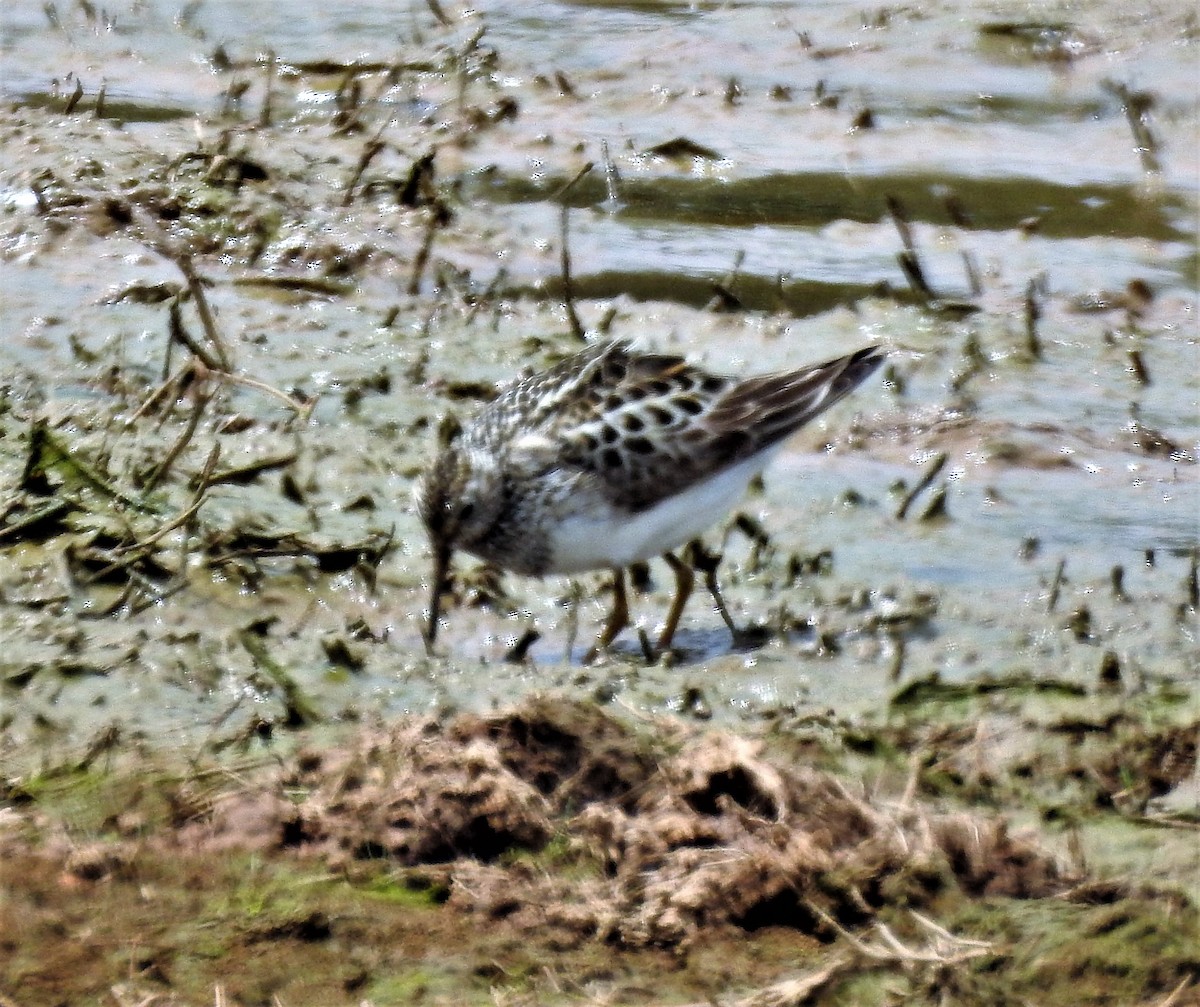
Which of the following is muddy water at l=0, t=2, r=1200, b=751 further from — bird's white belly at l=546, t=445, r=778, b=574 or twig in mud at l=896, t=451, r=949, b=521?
bird's white belly at l=546, t=445, r=778, b=574

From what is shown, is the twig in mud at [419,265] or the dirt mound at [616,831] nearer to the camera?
the dirt mound at [616,831]

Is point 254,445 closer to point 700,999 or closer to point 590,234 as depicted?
point 590,234

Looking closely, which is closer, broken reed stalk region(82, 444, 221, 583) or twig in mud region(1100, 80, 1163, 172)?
broken reed stalk region(82, 444, 221, 583)

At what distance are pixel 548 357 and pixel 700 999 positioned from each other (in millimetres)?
4710

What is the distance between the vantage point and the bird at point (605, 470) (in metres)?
6.46

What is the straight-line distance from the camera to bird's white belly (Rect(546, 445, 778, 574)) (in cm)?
645

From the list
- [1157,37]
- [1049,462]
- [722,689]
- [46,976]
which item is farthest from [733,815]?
[1157,37]

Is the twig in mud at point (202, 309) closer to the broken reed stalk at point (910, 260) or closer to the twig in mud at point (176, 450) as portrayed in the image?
the twig in mud at point (176, 450)

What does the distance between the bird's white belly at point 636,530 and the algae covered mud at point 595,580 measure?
34 centimetres

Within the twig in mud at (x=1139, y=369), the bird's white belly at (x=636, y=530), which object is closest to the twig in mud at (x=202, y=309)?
the bird's white belly at (x=636, y=530)

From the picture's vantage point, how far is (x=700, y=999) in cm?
417

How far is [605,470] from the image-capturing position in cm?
648

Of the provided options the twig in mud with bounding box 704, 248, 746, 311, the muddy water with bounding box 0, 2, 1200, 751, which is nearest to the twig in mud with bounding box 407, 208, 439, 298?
the muddy water with bounding box 0, 2, 1200, 751

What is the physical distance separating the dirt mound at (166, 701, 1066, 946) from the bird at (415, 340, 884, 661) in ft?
4.08
